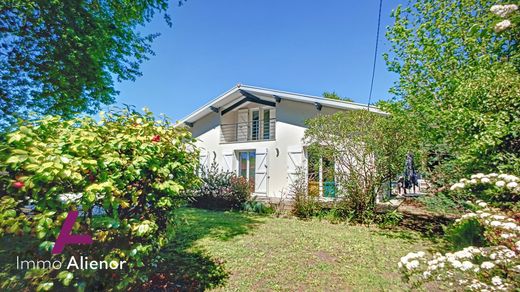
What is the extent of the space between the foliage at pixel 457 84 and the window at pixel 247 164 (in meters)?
7.58

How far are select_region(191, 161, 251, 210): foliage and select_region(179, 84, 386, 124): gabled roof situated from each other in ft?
9.78

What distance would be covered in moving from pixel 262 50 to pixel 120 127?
9369 millimetres

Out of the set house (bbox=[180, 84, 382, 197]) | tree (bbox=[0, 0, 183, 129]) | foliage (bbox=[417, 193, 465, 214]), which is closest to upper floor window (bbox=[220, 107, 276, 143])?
house (bbox=[180, 84, 382, 197])

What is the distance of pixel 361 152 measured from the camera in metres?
6.91

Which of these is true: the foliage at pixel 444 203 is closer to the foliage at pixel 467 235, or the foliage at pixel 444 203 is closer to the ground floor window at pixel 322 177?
the foliage at pixel 467 235

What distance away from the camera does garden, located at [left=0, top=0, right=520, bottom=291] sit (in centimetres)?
195

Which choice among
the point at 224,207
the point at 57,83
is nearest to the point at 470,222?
the point at 224,207

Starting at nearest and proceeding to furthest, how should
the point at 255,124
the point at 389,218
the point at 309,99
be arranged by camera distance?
the point at 389,218 < the point at 309,99 < the point at 255,124

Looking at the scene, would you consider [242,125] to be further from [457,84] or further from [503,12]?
[503,12]

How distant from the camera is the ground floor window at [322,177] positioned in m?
Result: 7.44

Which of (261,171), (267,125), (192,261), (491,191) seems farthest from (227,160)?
(491,191)

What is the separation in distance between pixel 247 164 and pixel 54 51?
926 cm

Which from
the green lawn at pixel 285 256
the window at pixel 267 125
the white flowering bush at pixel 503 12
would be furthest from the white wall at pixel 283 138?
the white flowering bush at pixel 503 12

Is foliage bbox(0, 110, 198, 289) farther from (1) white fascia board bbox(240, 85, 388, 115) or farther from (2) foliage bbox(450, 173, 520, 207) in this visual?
(1) white fascia board bbox(240, 85, 388, 115)
